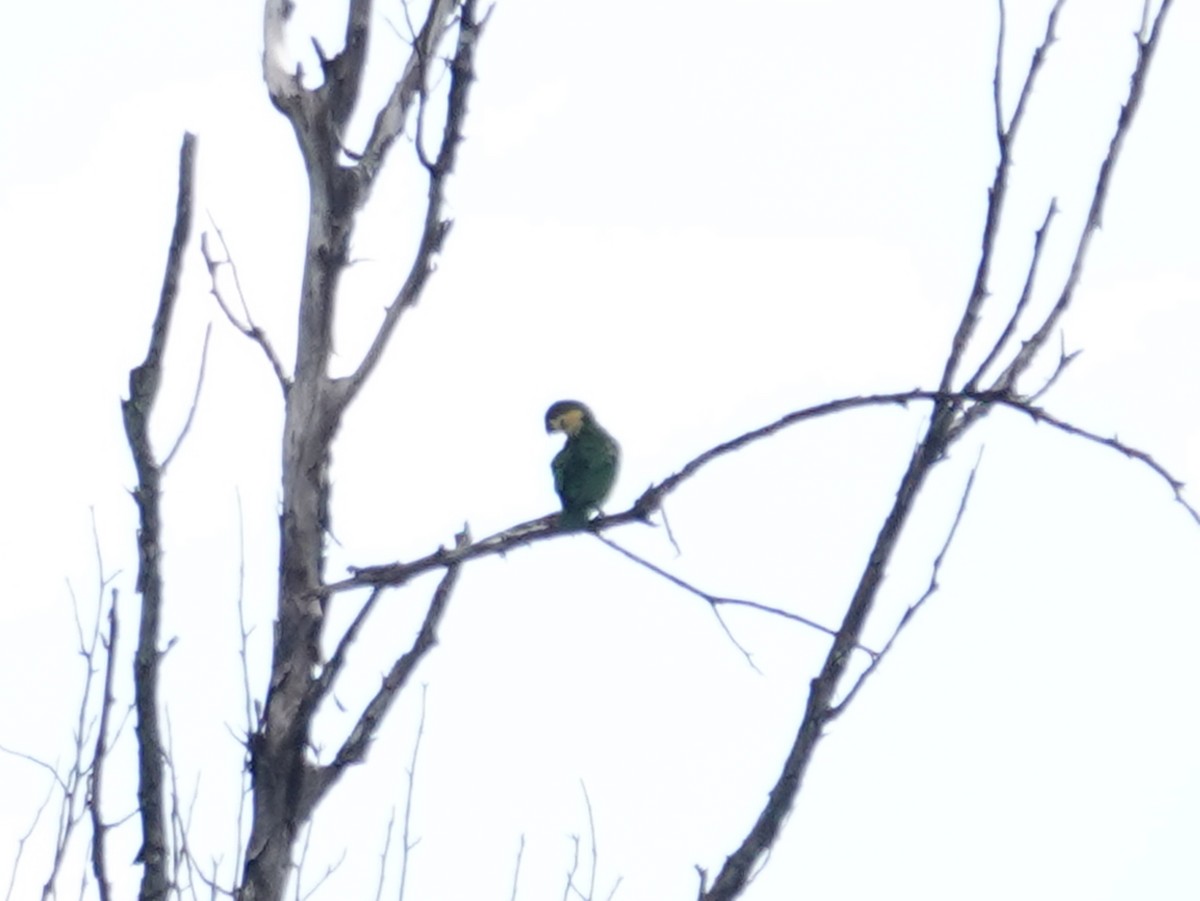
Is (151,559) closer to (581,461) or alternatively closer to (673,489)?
(673,489)

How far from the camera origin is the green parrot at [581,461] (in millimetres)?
6266

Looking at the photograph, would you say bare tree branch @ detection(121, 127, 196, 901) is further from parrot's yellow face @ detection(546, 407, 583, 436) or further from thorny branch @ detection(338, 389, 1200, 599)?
parrot's yellow face @ detection(546, 407, 583, 436)

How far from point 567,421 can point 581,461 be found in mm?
389

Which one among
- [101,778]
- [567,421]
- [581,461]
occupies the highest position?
[567,421]

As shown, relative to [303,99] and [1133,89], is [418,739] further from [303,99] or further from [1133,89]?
[1133,89]

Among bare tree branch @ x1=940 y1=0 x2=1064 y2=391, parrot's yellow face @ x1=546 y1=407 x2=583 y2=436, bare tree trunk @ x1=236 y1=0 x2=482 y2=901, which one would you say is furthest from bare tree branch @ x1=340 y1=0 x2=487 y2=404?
parrot's yellow face @ x1=546 y1=407 x2=583 y2=436

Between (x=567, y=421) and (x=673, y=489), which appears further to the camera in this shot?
(x=567, y=421)

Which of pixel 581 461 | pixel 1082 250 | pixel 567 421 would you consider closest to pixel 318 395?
pixel 1082 250

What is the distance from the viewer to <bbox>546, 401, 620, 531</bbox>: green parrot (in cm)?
627

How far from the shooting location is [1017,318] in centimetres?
342

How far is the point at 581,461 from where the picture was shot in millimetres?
6375

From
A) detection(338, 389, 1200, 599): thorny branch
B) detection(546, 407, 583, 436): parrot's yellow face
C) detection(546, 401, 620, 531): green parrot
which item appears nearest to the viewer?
detection(338, 389, 1200, 599): thorny branch

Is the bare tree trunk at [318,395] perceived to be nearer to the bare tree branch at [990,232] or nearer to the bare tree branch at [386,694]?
the bare tree branch at [386,694]

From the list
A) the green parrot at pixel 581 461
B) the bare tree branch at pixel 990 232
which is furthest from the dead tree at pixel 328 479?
the green parrot at pixel 581 461
